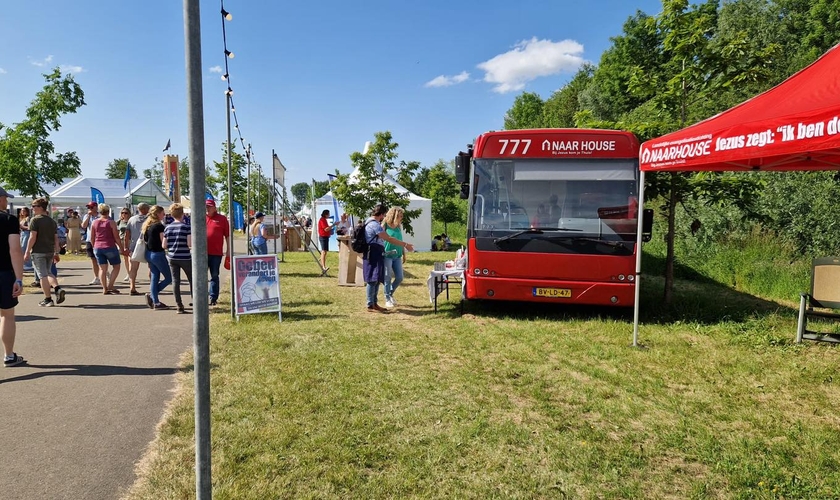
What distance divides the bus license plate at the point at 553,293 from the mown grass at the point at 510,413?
434 mm

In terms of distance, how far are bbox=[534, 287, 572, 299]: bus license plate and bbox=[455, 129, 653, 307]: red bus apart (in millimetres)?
14

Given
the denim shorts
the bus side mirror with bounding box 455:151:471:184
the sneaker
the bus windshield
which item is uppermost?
the bus side mirror with bounding box 455:151:471:184

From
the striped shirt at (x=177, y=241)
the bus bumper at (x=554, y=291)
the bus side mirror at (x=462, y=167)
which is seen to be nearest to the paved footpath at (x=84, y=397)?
the striped shirt at (x=177, y=241)

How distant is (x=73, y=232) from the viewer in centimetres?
1934

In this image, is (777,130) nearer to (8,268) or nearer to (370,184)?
(8,268)

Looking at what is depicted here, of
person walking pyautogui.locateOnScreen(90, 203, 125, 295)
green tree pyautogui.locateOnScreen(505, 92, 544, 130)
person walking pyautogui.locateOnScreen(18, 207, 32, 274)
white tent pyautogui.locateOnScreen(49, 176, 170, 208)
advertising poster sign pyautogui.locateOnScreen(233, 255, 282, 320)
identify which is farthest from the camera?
green tree pyautogui.locateOnScreen(505, 92, 544, 130)

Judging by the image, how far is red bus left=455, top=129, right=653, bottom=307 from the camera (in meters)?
7.00

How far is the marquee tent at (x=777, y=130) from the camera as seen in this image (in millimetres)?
3516

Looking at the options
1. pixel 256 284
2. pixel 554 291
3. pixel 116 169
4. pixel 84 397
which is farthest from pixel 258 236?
pixel 116 169

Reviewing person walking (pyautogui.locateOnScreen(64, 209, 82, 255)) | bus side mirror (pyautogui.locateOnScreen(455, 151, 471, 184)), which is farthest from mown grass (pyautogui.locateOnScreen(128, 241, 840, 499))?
person walking (pyautogui.locateOnScreen(64, 209, 82, 255))

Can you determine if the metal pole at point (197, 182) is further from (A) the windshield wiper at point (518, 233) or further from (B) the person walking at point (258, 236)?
(B) the person walking at point (258, 236)

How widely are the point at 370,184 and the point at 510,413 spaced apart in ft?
44.9

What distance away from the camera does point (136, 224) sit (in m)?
10.7

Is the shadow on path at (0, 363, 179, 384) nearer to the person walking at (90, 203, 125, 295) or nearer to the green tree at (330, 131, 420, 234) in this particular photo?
the person walking at (90, 203, 125, 295)
